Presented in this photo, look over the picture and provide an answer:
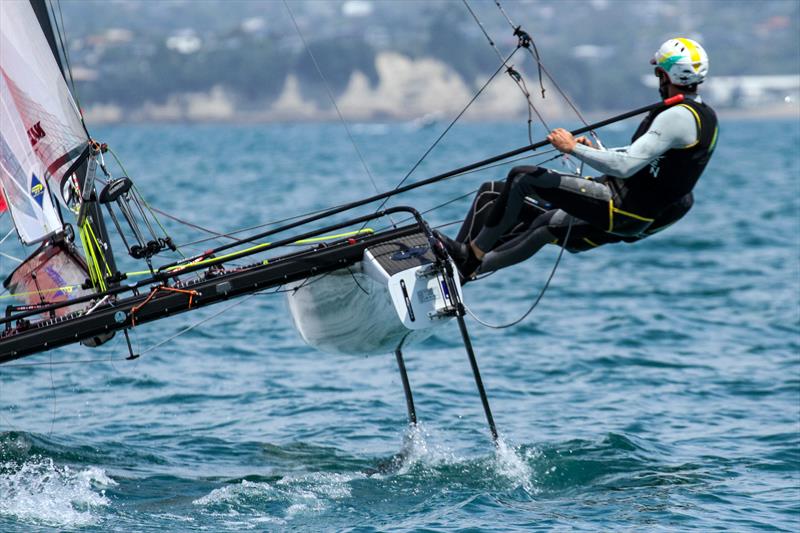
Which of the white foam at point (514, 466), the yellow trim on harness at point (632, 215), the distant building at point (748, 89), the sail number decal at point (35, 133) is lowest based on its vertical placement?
the white foam at point (514, 466)

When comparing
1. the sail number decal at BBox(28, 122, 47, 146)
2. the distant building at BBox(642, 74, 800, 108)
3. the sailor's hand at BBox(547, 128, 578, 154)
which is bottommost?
the sailor's hand at BBox(547, 128, 578, 154)

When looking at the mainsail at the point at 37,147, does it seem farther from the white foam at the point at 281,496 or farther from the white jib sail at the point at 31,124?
the white foam at the point at 281,496

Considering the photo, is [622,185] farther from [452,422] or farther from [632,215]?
[452,422]

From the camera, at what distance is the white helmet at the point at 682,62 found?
6090 mm

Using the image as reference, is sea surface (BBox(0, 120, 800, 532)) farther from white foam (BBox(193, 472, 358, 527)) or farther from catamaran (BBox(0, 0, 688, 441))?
catamaran (BBox(0, 0, 688, 441))

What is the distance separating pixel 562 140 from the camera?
5.91 metres

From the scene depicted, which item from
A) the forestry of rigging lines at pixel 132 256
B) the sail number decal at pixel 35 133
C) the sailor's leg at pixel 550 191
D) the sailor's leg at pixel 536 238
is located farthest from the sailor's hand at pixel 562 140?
the sail number decal at pixel 35 133

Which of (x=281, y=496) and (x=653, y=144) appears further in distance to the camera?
(x=281, y=496)

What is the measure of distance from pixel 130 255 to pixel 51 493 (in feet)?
4.25

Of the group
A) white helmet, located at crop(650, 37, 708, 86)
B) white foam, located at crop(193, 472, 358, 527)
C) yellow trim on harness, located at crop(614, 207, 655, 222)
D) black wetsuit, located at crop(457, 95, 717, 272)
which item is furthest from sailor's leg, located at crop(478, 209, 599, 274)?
white foam, located at crop(193, 472, 358, 527)

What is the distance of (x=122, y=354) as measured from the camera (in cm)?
1038

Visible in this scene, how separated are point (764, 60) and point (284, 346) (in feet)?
431

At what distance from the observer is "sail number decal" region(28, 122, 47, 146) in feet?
22.3

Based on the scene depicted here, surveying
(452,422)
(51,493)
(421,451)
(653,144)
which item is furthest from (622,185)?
(51,493)
